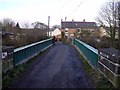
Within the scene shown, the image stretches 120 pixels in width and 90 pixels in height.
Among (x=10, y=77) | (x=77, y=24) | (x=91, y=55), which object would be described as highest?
(x=77, y=24)

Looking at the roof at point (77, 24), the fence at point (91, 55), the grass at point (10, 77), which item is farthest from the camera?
the roof at point (77, 24)

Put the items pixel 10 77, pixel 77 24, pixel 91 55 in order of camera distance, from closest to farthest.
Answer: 1. pixel 10 77
2. pixel 91 55
3. pixel 77 24

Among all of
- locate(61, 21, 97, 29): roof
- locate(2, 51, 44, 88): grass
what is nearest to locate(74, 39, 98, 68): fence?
locate(2, 51, 44, 88): grass

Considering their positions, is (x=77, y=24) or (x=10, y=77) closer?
(x=10, y=77)

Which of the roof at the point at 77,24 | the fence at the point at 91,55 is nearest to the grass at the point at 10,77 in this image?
the fence at the point at 91,55

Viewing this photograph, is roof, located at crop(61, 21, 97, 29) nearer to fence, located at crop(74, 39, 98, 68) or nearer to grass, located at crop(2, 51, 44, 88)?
fence, located at crop(74, 39, 98, 68)

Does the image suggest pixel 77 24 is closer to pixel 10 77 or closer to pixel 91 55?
pixel 91 55

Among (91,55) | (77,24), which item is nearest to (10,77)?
(91,55)

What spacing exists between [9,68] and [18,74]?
2.00ft

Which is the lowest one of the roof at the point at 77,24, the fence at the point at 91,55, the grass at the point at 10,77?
the grass at the point at 10,77

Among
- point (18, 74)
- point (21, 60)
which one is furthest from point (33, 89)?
point (21, 60)

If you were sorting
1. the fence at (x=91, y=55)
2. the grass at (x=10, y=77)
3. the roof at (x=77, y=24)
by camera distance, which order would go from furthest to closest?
the roof at (x=77, y=24) → the fence at (x=91, y=55) → the grass at (x=10, y=77)

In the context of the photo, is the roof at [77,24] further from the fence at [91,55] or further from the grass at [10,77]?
the grass at [10,77]

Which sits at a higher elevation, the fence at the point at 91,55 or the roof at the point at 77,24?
the roof at the point at 77,24
